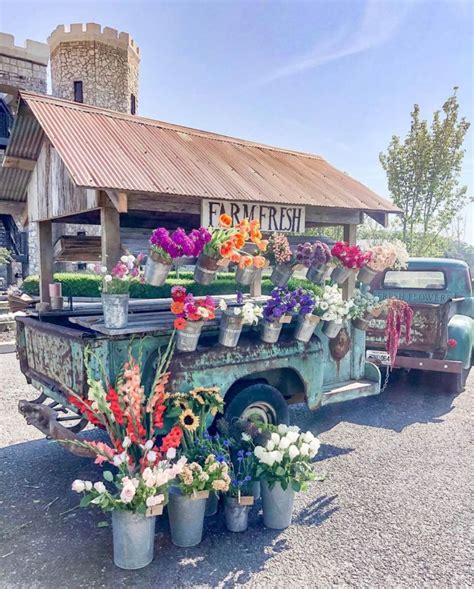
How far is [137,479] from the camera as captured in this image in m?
2.84

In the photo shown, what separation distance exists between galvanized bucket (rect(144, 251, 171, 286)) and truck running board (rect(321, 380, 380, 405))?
6.88 feet

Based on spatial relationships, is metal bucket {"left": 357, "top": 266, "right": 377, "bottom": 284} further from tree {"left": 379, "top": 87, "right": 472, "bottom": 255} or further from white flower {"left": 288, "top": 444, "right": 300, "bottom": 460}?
tree {"left": 379, "top": 87, "right": 472, "bottom": 255}

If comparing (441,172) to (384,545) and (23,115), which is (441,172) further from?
(384,545)

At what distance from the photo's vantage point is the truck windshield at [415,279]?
25.5ft

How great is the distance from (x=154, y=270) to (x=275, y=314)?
1.11m

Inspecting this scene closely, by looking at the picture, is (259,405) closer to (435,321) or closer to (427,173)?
(435,321)

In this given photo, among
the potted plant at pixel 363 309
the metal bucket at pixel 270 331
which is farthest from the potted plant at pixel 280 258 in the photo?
the potted plant at pixel 363 309

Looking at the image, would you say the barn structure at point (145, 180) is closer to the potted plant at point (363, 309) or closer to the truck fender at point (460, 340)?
the potted plant at point (363, 309)

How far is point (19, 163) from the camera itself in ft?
20.5

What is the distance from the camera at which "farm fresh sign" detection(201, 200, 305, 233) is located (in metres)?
4.99

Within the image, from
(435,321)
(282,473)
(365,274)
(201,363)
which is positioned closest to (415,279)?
(435,321)

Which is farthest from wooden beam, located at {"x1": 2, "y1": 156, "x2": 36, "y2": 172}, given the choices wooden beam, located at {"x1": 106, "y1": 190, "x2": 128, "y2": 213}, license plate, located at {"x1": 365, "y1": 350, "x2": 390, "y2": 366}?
license plate, located at {"x1": 365, "y1": 350, "x2": 390, "y2": 366}

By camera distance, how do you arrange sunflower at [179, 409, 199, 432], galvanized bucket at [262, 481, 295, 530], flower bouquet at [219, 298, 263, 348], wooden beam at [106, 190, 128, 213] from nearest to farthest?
sunflower at [179, 409, 199, 432], galvanized bucket at [262, 481, 295, 530], flower bouquet at [219, 298, 263, 348], wooden beam at [106, 190, 128, 213]

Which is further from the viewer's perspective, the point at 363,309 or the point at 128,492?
the point at 363,309
